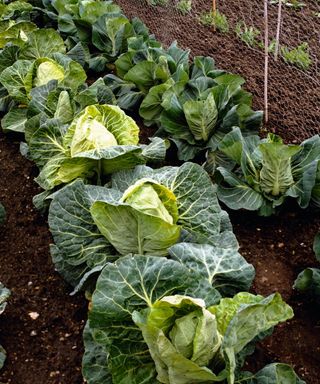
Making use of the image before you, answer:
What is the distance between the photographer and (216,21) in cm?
651

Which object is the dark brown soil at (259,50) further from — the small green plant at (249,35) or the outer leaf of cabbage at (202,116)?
the outer leaf of cabbage at (202,116)

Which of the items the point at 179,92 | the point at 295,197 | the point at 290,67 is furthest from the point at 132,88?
the point at 295,197

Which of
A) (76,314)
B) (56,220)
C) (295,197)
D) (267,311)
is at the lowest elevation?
(76,314)

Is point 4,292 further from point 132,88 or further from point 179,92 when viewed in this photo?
point 132,88

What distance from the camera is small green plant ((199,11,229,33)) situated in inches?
253

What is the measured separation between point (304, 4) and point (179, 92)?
10.9 ft

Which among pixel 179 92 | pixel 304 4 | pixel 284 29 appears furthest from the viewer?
pixel 304 4

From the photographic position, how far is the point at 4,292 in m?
3.12

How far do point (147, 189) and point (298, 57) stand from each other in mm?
3228

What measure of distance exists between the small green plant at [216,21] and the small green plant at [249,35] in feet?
0.51

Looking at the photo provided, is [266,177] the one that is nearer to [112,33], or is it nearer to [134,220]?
[134,220]

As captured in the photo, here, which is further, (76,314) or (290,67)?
(290,67)

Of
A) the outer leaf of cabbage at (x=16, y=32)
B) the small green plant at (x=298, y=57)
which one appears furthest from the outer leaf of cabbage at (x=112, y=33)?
the small green plant at (x=298, y=57)

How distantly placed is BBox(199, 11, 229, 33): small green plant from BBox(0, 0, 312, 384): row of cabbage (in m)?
1.10
